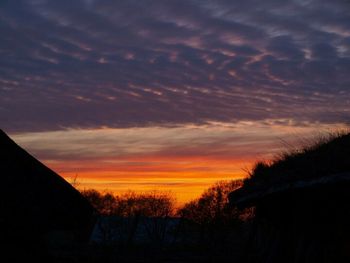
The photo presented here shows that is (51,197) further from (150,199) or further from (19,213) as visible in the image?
(150,199)

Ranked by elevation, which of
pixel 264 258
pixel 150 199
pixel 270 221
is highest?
pixel 150 199

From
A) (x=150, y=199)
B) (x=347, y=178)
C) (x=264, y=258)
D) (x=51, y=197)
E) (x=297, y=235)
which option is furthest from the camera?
(x=150, y=199)

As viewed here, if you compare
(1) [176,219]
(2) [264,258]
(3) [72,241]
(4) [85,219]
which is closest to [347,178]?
(4) [85,219]

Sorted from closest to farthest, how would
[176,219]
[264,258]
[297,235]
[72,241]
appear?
[297,235] → [264,258] → [72,241] → [176,219]

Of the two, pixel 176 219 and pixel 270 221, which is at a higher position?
pixel 176 219

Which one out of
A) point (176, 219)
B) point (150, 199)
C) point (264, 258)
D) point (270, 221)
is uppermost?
point (150, 199)

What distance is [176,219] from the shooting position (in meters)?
39.2

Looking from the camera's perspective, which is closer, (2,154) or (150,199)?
(2,154)

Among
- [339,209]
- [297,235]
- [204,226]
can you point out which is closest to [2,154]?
[339,209]

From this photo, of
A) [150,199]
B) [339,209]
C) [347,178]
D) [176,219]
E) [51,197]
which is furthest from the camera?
[150,199]

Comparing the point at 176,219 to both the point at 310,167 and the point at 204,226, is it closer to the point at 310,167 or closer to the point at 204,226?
the point at 204,226

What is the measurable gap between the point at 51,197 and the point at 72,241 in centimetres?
1796

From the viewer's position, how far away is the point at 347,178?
622cm

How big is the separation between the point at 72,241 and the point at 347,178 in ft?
67.0
